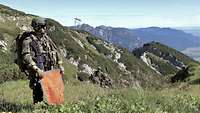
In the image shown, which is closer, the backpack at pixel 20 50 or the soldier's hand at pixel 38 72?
the soldier's hand at pixel 38 72

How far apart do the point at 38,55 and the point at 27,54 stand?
45cm

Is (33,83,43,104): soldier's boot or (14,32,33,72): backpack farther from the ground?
(14,32,33,72): backpack

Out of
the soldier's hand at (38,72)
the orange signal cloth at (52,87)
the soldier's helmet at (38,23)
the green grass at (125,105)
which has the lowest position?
the green grass at (125,105)

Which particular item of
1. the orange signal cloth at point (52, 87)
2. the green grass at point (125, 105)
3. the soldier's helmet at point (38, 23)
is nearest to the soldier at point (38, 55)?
the soldier's helmet at point (38, 23)

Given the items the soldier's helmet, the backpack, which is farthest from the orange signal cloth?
the soldier's helmet

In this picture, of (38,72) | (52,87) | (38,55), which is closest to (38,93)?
(52,87)

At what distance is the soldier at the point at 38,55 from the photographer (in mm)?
10172

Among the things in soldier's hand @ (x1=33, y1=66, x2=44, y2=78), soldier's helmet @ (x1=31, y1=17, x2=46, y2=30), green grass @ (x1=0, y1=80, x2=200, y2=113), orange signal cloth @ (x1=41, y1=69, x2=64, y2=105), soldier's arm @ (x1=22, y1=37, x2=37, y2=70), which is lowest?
green grass @ (x1=0, y1=80, x2=200, y2=113)

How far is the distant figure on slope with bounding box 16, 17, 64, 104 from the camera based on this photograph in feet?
33.4

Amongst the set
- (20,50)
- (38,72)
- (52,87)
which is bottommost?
(52,87)

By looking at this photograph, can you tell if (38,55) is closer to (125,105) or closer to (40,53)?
(40,53)

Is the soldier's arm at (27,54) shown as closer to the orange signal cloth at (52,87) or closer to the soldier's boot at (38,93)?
the orange signal cloth at (52,87)

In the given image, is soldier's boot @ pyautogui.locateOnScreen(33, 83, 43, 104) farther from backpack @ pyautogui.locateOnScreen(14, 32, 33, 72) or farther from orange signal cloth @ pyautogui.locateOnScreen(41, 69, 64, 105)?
backpack @ pyautogui.locateOnScreen(14, 32, 33, 72)

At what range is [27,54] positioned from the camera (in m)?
10.2
